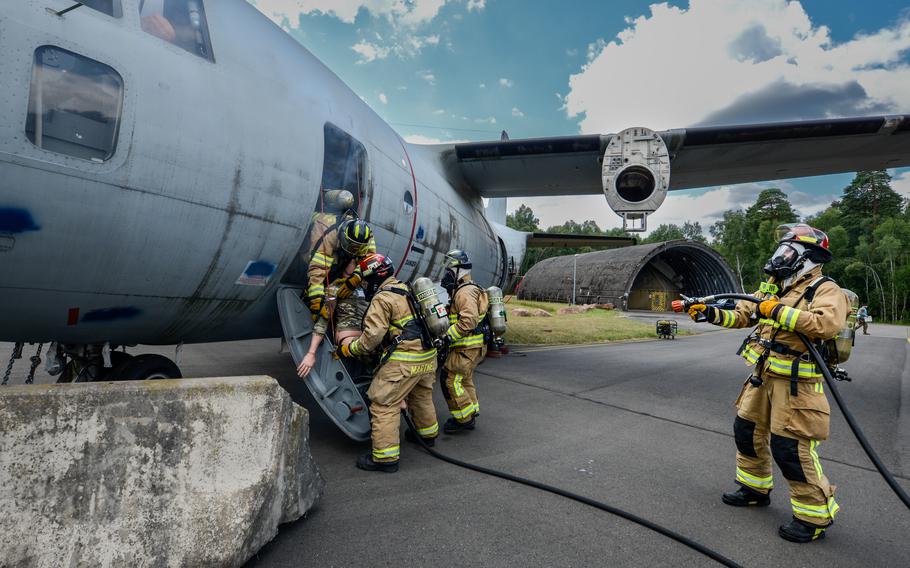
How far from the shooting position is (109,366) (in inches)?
147

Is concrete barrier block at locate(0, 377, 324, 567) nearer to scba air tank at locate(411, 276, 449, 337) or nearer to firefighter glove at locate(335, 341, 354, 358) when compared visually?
firefighter glove at locate(335, 341, 354, 358)

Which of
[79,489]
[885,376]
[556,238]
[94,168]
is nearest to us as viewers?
[79,489]

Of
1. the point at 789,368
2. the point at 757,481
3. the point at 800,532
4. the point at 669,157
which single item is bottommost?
the point at 800,532

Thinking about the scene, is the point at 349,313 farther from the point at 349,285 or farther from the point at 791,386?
the point at 791,386

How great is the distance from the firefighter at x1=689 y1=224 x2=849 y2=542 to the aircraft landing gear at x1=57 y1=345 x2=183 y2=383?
4.45 m

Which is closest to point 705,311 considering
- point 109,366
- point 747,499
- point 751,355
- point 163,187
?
point 751,355

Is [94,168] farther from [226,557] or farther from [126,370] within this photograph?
[226,557]

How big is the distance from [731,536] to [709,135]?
6.53 meters

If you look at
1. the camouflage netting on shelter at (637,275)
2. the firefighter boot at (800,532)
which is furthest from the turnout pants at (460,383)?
the camouflage netting on shelter at (637,275)

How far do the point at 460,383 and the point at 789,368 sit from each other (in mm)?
2932

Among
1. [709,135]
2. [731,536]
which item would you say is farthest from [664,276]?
[731,536]

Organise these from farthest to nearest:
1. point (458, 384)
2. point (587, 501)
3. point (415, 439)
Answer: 1. point (458, 384)
2. point (415, 439)
3. point (587, 501)

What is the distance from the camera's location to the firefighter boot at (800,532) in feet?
9.32

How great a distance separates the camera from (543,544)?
8.87 ft
